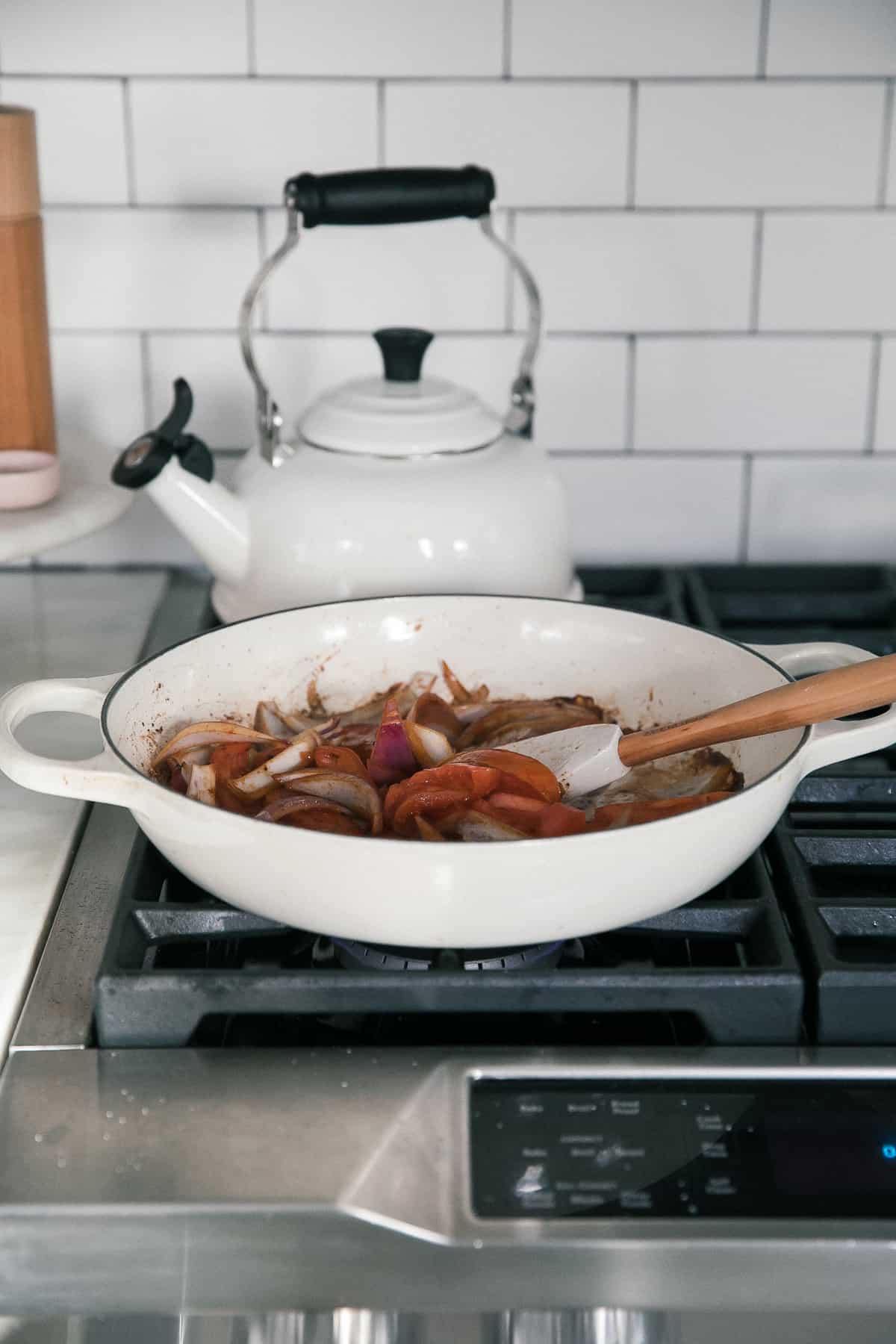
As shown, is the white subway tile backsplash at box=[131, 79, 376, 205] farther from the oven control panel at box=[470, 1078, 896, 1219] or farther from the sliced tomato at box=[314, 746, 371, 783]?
the oven control panel at box=[470, 1078, 896, 1219]

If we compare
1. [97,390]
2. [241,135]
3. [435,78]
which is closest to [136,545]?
[97,390]

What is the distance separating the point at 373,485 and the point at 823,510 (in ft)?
1.56

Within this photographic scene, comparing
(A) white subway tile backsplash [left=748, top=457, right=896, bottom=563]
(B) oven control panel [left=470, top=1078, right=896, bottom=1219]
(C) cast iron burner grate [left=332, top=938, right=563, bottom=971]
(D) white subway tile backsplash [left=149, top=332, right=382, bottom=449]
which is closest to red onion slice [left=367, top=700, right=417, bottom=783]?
(C) cast iron burner grate [left=332, top=938, right=563, bottom=971]

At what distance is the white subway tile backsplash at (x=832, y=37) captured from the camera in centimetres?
111

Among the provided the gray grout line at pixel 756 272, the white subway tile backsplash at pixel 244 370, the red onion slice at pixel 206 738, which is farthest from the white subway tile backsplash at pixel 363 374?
the red onion slice at pixel 206 738

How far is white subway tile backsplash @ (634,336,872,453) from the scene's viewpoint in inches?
47.1

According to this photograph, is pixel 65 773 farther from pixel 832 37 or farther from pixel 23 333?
pixel 832 37

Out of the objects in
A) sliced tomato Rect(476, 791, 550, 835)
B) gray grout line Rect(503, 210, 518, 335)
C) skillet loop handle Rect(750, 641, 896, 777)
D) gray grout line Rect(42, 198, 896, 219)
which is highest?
gray grout line Rect(42, 198, 896, 219)

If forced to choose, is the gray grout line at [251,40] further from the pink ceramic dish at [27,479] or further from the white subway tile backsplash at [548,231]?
the pink ceramic dish at [27,479]

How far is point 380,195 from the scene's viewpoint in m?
0.95

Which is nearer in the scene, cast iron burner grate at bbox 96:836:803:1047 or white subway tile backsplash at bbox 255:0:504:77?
cast iron burner grate at bbox 96:836:803:1047

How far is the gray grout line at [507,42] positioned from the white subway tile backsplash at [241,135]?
103 mm

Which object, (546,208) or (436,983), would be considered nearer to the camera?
(436,983)

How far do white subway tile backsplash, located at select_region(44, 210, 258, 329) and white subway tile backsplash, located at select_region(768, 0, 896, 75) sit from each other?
17.0 inches
